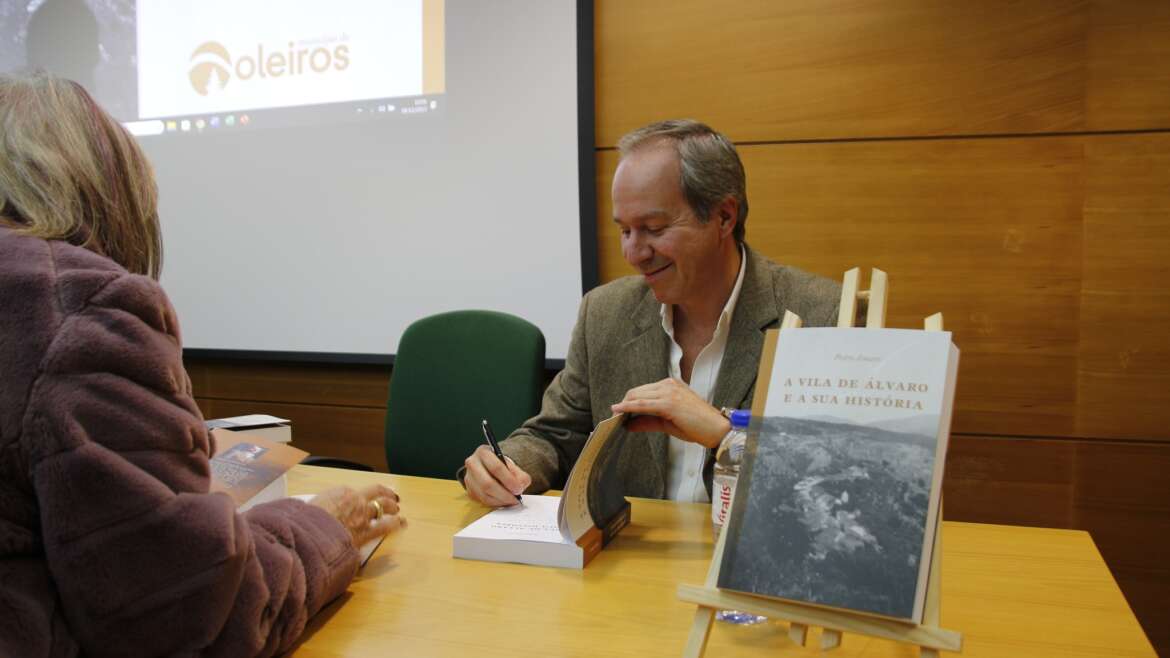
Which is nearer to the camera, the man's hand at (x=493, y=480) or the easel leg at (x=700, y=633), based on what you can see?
the easel leg at (x=700, y=633)

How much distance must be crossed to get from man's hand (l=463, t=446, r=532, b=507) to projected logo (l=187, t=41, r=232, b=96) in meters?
2.57

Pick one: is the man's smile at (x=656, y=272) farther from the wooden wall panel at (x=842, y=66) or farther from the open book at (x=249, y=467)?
the wooden wall panel at (x=842, y=66)

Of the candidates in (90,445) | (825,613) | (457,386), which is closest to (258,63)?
(457,386)

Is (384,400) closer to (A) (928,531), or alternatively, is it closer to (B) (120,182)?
(B) (120,182)

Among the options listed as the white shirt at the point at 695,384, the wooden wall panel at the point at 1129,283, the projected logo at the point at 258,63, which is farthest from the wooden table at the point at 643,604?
the projected logo at the point at 258,63

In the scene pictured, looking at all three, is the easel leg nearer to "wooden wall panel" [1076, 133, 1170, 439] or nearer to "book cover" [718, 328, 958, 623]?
"book cover" [718, 328, 958, 623]

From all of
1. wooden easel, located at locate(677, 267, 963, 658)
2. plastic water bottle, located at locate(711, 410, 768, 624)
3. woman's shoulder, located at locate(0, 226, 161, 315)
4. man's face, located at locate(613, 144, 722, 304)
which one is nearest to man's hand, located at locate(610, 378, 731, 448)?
plastic water bottle, located at locate(711, 410, 768, 624)

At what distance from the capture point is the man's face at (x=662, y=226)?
1912 millimetres

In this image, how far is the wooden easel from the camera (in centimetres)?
87

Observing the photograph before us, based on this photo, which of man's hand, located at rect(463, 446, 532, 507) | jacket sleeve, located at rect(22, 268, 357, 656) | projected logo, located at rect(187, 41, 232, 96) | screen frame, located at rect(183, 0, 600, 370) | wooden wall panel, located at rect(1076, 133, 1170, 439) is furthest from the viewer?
projected logo, located at rect(187, 41, 232, 96)

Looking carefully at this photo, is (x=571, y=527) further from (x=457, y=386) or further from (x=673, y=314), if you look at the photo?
(x=457, y=386)

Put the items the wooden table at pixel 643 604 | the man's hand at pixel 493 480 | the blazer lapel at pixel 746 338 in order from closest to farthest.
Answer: the wooden table at pixel 643 604 < the man's hand at pixel 493 480 < the blazer lapel at pixel 746 338

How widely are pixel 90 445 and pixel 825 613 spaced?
2.58 ft

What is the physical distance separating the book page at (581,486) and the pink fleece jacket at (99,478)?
52cm
